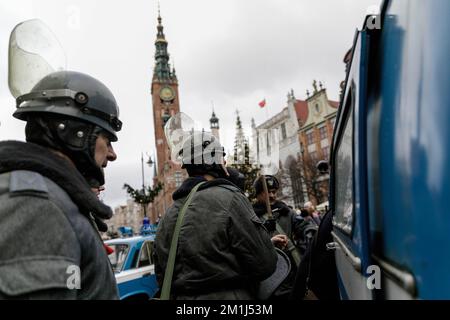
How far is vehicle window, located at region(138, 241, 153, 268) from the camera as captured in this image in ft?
22.5

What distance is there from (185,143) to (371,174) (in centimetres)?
181

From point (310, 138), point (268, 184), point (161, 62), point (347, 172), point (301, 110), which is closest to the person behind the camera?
point (347, 172)

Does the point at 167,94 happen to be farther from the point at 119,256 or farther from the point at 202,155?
the point at 202,155

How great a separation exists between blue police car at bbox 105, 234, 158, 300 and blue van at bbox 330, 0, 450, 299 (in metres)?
5.82

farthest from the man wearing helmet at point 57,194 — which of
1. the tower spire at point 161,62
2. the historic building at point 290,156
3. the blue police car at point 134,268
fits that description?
the tower spire at point 161,62

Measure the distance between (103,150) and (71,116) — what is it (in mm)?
205

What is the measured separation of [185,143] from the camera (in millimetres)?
2771

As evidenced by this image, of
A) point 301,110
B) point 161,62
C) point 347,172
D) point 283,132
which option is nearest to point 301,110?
point 301,110

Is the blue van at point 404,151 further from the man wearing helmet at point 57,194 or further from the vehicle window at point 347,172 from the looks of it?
the man wearing helmet at point 57,194

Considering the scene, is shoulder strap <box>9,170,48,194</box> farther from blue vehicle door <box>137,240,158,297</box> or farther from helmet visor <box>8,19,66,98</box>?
blue vehicle door <box>137,240,158,297</box>

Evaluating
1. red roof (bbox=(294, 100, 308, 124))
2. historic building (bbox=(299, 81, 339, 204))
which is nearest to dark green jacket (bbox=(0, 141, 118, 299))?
historic building (bbox=(299, 81, 339, 204))

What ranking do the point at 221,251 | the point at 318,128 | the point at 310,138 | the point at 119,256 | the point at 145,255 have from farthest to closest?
the point at 310,138 → the point at 318,128 → the point at 145,255 → the point at 119,256 → the point at 221,251

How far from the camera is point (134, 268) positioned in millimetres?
6680
